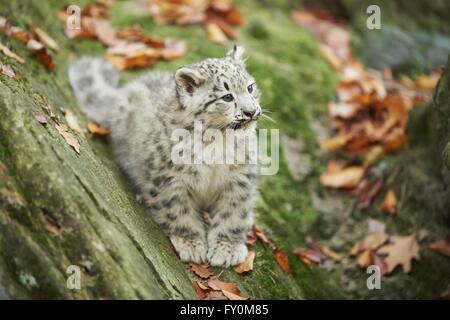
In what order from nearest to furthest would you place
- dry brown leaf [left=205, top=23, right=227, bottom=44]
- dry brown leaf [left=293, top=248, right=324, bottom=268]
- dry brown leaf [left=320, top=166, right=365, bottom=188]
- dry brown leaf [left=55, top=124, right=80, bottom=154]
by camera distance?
dry brown leaf [left=55, top=124, right=80, bottom=154] → dry brown leaf [left=293, top=248, right=324, bottom=268] → dry brown leaf [left=320, top=166, right=365, bottom=188] → dry brown leaf [left=205, top=23, right=227, bottom=44]

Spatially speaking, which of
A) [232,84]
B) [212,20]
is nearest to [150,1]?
[212,20]

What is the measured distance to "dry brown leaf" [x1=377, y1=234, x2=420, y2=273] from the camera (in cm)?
606

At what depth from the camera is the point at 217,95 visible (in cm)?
514

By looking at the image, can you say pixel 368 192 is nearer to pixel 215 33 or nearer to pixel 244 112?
pixel 244 112

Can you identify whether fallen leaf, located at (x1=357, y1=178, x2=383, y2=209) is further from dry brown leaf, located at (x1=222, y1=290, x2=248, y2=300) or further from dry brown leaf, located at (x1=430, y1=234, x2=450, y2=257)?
dry brown leaf, located at (x1=222, y1=290, x2=248, y2=300)

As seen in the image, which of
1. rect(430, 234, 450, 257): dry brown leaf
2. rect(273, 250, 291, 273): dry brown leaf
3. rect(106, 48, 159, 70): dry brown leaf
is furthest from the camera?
rect(106, 48, 159, 70): dry brown leaf

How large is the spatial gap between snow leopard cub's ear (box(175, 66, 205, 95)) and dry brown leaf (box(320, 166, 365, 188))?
2.30 meters

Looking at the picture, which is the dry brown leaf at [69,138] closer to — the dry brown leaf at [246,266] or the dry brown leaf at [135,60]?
the dry brown leaf at [246,266]

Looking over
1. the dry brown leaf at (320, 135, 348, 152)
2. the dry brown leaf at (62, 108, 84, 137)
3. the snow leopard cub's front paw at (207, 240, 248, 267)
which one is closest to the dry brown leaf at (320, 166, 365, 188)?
the dry brown leaf at (320, 135, 348, 152)

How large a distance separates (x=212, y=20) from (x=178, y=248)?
3.90 metres

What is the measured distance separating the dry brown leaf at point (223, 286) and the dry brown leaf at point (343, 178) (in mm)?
2231

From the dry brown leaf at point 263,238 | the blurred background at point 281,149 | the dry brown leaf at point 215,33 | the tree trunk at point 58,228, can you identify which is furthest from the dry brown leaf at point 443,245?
the dry brown leaf at point 215,33

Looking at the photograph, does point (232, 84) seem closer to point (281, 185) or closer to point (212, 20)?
point (281, 185)

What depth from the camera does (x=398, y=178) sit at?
6.74 meters
